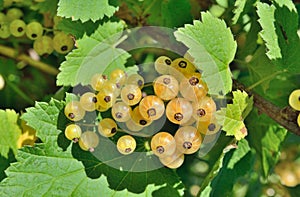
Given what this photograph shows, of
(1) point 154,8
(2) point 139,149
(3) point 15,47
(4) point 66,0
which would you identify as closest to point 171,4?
(1) point 154,8

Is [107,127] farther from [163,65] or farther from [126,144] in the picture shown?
[163,65]

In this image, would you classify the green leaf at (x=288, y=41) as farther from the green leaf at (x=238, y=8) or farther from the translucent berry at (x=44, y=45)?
the translucent berry at (x=44, y=45)

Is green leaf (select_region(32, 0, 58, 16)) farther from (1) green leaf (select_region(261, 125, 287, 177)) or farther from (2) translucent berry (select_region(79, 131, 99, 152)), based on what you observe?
(1) green leaf (select_region(261, 125, 287, 177))

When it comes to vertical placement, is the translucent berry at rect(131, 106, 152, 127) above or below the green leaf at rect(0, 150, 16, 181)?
above

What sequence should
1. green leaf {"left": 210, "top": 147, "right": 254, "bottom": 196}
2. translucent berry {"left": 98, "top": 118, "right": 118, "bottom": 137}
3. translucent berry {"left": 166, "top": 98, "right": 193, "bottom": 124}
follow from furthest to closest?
green leaf {"left": 210, "top": 147, "right": 254, "bottom": 196} → translucent berry {"left": 98, "top": 118, "right": 118, "bottom": 137} → translucent berry {"left": 166, "top": 98, "right": 193, "bottom": 124}

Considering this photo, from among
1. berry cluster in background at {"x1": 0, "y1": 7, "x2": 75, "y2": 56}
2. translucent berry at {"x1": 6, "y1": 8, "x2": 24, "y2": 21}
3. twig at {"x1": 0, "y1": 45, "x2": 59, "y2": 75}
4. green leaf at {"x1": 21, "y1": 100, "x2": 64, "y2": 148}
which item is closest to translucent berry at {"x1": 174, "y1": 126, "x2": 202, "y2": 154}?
green leaf at {"x1": 21, "y1": 100, "x2": 64, "y2": 148}

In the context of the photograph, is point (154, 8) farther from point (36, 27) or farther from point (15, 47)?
point (15, 47)

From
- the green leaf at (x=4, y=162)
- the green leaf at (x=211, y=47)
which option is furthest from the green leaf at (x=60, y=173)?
the green leaf at (x=211, y=47)
